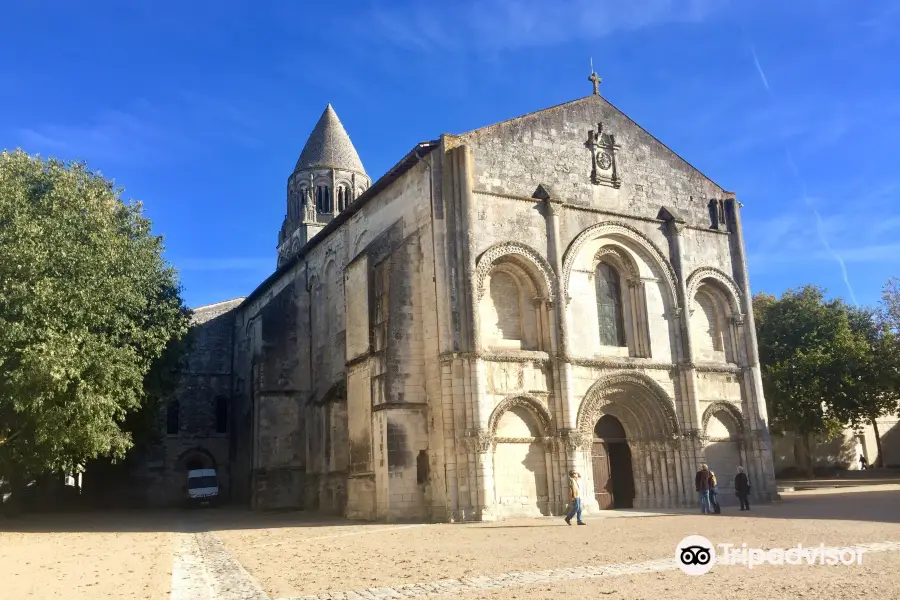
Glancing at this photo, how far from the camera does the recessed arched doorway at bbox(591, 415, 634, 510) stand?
21.8m

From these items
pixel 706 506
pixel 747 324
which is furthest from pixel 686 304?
pixel 706 506

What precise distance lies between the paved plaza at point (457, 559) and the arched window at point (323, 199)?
28.3m

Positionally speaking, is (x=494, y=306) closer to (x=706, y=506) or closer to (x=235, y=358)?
(x=706, y=506)

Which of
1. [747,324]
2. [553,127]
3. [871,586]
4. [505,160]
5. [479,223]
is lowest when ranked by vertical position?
[871,586]

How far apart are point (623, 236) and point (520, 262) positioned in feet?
13.6

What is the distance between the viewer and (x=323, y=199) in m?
46.3

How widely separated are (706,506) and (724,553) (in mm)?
8946

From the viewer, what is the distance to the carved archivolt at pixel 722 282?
24594 millimetres

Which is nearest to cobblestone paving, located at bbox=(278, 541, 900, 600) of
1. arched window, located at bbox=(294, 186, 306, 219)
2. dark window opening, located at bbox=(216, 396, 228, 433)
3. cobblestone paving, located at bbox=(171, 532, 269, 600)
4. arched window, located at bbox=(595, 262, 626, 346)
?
cobblestone paving, located at bbox=(171, 532, 269, 600)

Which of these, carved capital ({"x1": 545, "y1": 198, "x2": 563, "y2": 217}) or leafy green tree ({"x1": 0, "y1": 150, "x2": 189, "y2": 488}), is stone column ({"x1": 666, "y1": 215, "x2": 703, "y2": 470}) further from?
leafy green tree ({"x1": 0, "y1": 150, "x2": 189, "y2": 488})

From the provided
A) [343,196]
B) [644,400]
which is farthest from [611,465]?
[343,196]

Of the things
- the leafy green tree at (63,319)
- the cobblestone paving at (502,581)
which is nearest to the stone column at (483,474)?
the cobblestone paving at (502,581)

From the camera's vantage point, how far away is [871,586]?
27.1 feet

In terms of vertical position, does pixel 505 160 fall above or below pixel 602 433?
above
